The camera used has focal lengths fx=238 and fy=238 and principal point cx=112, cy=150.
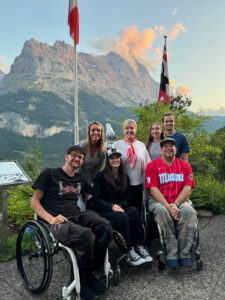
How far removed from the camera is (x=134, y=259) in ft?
8.81

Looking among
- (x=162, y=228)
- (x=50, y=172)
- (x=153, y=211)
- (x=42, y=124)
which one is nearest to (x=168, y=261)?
(x=162, y=228)

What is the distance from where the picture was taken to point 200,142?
320 inches

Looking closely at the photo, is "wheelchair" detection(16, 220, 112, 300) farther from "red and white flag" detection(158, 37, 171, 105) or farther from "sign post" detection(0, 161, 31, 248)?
"red and white flag" detection(158, 37, 171, 105)

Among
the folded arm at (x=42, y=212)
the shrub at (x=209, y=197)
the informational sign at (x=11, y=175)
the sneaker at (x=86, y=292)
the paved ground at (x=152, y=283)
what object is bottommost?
the paved ground at (x=152, y=283)

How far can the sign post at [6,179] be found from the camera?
3048mm

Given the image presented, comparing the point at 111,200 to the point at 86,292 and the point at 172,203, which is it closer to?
the point at 172,203

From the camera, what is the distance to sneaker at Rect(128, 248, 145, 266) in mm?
2659

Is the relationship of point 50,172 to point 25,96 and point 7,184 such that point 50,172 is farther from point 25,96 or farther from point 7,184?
point 25,96

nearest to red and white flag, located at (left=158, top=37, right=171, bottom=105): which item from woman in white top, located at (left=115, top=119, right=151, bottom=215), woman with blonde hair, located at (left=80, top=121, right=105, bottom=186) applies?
woman in white top, located at (left=115, top=119, right=151, bottom=215)

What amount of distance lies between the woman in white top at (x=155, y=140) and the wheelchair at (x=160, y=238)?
30.7 inches

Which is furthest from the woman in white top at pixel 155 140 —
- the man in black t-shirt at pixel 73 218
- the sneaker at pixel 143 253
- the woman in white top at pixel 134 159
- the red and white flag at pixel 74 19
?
the red and white flag at pixel 74 19

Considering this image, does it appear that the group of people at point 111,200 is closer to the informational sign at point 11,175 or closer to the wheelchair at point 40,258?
the wheelchair at point 40,258

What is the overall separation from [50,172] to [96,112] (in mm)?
182648

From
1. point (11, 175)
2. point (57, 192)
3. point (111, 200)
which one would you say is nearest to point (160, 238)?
point (111, 200)
